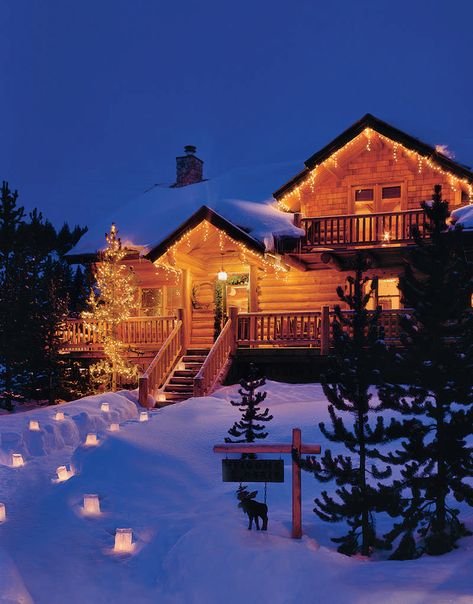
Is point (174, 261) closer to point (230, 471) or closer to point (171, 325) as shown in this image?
point (171, 325)

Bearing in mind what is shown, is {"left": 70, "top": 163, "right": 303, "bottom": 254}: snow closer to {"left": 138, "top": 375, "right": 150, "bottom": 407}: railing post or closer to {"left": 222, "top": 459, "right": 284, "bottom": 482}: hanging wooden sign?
{"left": 138, "top": 375, "right": 150, "bottom": 407}: railing post

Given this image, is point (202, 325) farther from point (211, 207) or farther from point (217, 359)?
point (217, 359)

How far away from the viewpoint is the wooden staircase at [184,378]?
57.3 ft

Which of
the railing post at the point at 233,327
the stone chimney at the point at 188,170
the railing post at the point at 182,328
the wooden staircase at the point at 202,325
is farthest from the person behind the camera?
the stone chimney at the point at 188,170

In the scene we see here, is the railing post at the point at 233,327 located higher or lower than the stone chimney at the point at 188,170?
lower

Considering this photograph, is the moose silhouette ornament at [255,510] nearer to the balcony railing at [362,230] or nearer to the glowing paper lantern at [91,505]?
the glowing paper lantern at [91,505]

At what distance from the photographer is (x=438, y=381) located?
8.13 meters

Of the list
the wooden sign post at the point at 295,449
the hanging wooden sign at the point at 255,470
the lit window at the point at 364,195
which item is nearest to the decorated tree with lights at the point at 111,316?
the lit window at the point at 364,195

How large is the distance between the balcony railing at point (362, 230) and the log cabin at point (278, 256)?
0.14 ft

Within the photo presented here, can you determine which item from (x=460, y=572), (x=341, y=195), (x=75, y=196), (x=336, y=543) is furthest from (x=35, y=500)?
(x=75, y=196)

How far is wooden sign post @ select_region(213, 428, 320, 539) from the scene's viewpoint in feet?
26.4

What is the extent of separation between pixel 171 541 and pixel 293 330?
36.7 feet

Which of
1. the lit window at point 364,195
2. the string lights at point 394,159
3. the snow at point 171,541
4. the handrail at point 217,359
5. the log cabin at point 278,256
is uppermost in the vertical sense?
the string lights at point 394,159

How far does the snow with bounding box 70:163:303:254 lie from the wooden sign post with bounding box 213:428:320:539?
11511mm
